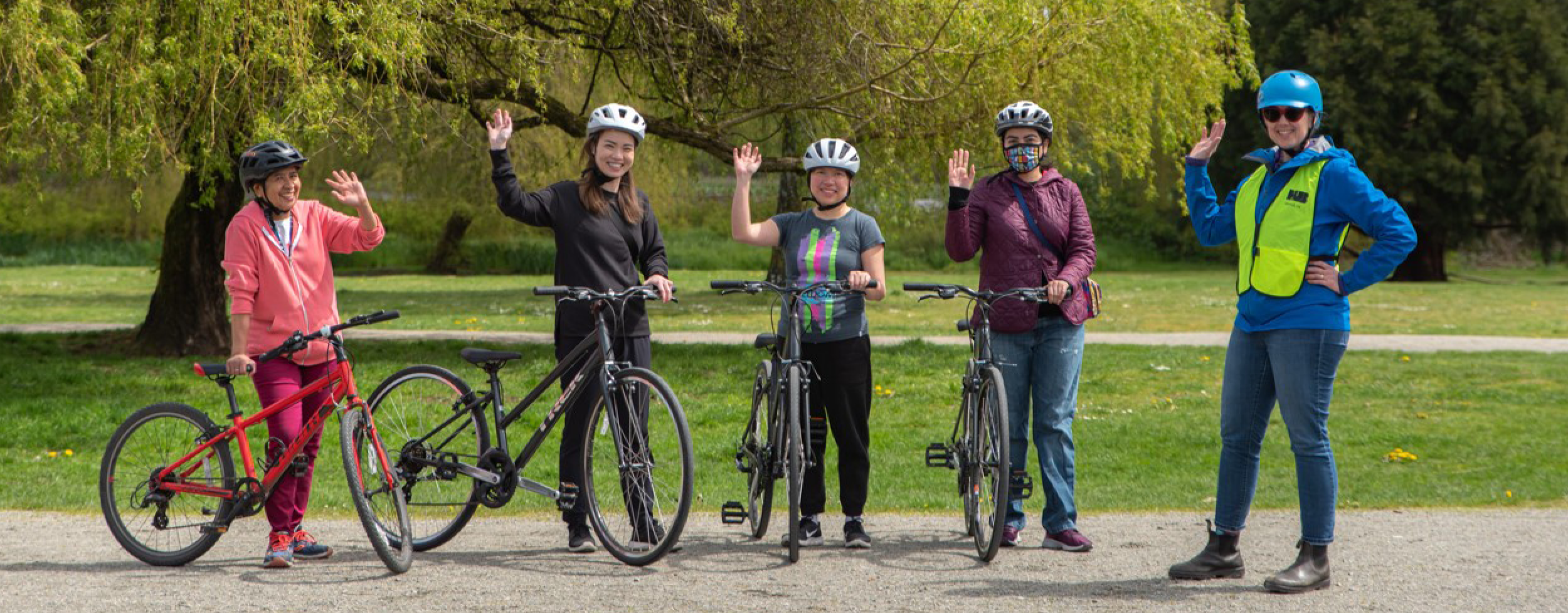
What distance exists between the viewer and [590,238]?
20.3 ft

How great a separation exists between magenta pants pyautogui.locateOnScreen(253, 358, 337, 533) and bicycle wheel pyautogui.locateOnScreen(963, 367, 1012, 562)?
2527mm

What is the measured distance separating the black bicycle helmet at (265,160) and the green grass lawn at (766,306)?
12936 mm

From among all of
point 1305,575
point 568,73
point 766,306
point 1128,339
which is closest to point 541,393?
point 1305,575

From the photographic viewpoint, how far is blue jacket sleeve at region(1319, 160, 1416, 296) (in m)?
5.38

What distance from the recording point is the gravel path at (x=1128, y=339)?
16797mm

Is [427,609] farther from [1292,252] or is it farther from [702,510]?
[1292,252]

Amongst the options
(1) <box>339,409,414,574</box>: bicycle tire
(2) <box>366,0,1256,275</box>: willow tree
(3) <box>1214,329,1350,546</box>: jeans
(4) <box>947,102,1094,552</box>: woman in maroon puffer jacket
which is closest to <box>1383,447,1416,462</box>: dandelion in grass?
(4) <box>947,102,1094,552</box>: woman in maroon puffer jacket

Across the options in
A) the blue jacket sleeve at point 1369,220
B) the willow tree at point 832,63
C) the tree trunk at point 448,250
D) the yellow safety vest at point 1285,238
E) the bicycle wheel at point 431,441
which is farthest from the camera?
the tree trunk at point 448,250

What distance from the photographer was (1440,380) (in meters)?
13.8

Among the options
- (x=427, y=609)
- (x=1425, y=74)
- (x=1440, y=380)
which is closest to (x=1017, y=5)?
(x=1440, y=380)

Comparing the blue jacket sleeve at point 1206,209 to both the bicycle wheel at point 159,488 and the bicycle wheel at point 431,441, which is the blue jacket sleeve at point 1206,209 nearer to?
the bicycle wheel at point 431,441

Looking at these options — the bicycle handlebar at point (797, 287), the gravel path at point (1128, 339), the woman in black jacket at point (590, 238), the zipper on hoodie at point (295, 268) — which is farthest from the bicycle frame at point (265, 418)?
the gravel path at point (1128, 339)

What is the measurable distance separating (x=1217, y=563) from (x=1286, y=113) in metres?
1.65

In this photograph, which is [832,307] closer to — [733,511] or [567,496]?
[733,511]
